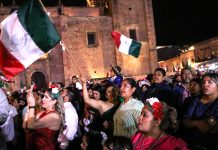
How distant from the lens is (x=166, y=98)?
696 centimetres

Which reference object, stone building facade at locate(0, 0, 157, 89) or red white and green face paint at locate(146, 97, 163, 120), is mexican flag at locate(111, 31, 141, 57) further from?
stone building facade at locate(0, 0, 157, 89)

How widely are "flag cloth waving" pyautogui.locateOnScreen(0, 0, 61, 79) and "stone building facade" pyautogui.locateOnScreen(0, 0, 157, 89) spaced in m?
27.2

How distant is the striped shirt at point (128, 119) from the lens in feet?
16.2

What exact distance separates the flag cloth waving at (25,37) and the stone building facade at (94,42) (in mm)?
27163

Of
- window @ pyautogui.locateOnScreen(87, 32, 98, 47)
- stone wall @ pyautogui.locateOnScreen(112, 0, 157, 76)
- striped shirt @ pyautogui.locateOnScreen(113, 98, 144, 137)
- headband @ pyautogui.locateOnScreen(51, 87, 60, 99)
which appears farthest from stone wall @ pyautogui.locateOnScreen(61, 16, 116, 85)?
striped shirt @ pyautogui.locateOnScreen(113, 98, 144, 137)

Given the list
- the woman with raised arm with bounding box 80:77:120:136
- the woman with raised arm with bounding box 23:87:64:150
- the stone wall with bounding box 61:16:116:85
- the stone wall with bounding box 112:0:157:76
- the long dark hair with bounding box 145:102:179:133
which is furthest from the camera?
the stone wall with bounding box 112:0:157:76

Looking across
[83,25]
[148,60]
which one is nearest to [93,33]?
[83,25]

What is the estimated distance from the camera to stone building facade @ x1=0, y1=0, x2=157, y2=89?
1329 inches

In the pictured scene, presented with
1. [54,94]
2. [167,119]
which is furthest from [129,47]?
[167,119]

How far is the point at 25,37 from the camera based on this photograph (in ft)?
19.9

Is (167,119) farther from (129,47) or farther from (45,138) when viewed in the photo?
(129,47)

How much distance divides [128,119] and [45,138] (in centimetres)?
125

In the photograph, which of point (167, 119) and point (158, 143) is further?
point (167, 119)

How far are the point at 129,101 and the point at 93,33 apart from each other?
30799mm
